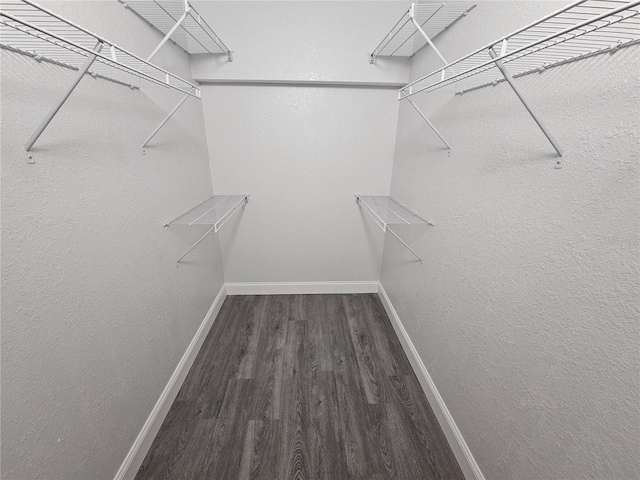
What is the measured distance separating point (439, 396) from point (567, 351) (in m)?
0.82

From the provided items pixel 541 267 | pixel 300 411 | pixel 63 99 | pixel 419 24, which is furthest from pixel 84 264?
pixel 419 24

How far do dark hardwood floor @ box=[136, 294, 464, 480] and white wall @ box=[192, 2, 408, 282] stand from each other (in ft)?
2.00

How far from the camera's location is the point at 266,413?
1.38 m

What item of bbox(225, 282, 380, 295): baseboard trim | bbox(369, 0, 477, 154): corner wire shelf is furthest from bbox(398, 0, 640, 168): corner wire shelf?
bbox(225, 282, 380, 295): baseboard trim

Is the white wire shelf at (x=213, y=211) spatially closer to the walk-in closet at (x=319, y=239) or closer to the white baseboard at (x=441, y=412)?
the walk-in closet at (x=319, y=239)

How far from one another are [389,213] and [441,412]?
1142 millimetres

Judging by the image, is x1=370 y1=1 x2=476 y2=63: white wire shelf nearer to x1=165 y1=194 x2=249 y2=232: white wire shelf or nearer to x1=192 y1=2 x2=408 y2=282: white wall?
x1=192 y1=2 x2=408 y2=282: white wall

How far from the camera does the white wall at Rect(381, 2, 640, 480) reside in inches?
24.1

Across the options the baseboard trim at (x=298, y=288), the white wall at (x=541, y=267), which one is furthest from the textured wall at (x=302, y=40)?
the baseboard trim at (x=298, y=288)

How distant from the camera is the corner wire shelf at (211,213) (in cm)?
145

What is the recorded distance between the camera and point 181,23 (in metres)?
1.27

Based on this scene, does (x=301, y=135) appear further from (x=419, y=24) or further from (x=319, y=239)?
(x=419, y=24)

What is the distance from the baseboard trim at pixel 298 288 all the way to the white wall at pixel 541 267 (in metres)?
1.12

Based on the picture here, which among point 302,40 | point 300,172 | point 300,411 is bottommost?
point 300,411
